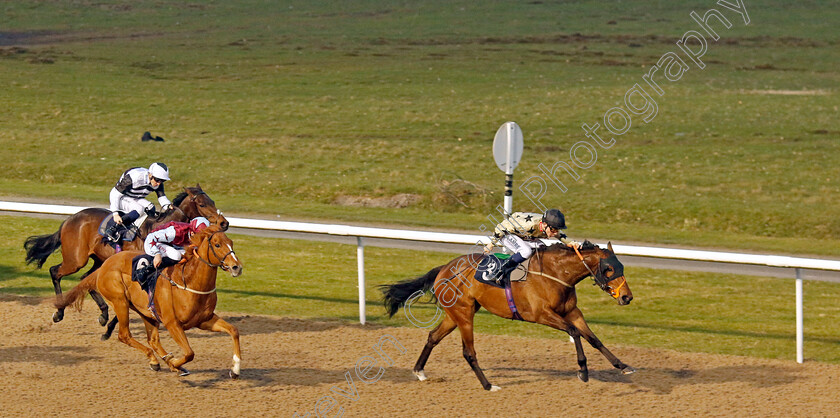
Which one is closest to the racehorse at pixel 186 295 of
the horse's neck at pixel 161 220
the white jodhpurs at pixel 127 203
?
the horse's neck at pixel 161 220

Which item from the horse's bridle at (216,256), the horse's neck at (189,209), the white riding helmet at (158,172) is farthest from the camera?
the white riding helmet at (158,172)

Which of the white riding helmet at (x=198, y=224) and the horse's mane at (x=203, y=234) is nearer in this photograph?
the horse's mane at (x=203, y=234)

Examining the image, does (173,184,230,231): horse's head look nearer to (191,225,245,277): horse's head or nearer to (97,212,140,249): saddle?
(97,212,140,249): saddle

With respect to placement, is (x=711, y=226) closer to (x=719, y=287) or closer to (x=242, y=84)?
(x=719, y=287)

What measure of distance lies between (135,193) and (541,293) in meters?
4.75

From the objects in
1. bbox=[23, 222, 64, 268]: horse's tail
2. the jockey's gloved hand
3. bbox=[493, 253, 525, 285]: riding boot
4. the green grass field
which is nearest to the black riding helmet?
bbox=[493, 253, 525, 285]: riding boot

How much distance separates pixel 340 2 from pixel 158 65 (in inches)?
967

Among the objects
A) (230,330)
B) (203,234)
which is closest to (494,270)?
(230,330)

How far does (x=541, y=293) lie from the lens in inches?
349

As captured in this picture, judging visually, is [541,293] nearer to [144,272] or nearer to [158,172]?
[144,272]

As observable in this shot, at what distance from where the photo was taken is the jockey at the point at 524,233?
29.6 feet

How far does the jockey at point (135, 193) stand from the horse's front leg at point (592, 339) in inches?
175

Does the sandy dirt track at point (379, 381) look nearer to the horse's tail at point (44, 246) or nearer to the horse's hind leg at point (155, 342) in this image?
the horse's hind leg at point (155, 342)

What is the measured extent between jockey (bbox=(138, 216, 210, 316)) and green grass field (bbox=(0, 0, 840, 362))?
309cm
